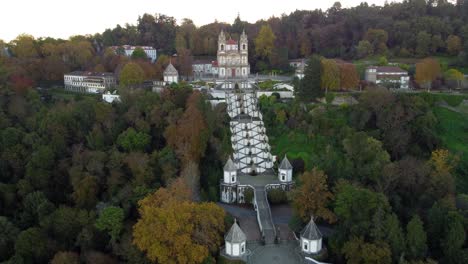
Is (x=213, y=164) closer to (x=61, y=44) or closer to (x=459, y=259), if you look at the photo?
(x=459, y=259)

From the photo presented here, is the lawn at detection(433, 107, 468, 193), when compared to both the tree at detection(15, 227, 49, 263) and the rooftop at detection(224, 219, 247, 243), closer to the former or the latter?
the rooftop at detection(224, 219, 247, 243)

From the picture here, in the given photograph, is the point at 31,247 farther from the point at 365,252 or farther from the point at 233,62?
the point at 233,62

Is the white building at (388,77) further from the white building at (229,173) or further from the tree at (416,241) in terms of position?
the tree at (416,241)

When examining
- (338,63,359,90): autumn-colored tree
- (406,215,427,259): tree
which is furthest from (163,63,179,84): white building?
(406,215,427,259): tree

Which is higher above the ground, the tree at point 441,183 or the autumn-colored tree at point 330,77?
the autumn-colored tree at point 330,77

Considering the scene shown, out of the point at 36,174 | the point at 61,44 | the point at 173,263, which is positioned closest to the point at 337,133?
the point at 173,263

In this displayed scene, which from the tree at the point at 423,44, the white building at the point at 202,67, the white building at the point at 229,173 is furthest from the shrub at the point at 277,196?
the tree at the point at 423,44

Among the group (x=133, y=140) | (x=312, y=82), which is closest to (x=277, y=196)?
(x=133, y=140)
